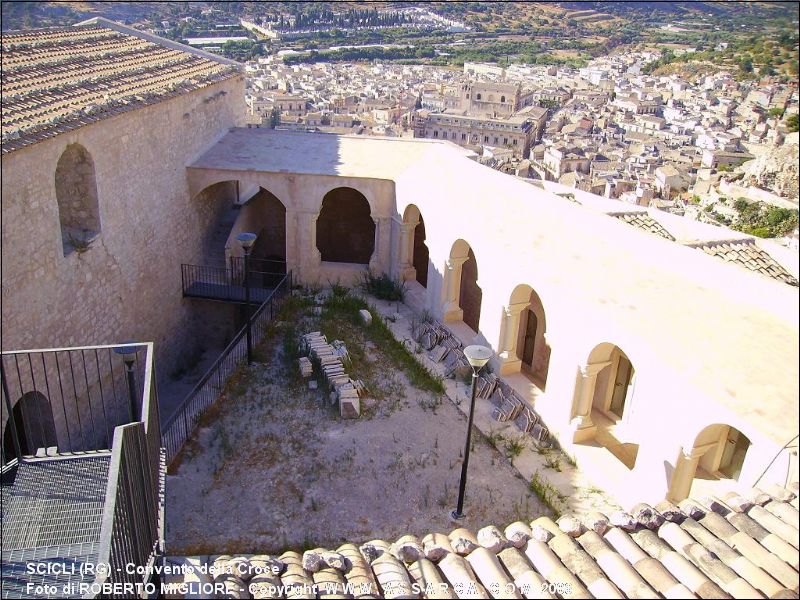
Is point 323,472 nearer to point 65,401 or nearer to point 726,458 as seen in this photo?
point 65,401

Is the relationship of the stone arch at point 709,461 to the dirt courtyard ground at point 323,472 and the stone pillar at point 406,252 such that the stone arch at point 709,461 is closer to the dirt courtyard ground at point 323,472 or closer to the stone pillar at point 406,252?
the dirt courtyard ground at point 323,472

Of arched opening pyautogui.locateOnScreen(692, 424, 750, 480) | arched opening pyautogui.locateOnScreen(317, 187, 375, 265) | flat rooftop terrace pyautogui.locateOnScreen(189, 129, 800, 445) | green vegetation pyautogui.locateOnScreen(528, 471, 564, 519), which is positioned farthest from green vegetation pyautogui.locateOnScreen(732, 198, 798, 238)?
green vegetation pyautogui.locateOnScreen(528, 471, 564, 519)

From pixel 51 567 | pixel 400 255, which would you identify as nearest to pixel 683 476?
pixel 51 567

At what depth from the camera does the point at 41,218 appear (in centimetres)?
952

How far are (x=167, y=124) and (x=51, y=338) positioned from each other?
516 cm

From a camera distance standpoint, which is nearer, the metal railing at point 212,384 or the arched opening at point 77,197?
the metal railing at point 212,384

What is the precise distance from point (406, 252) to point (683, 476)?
319 inches

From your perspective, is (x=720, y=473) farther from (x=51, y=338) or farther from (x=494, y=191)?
(x=51, y=338)

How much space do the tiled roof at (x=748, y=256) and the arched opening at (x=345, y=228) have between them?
7.79 m

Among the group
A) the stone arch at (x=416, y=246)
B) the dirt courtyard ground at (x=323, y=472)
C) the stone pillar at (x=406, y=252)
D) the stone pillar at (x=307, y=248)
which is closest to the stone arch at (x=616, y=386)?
the dirt courtyard ground at (x=323, y=472)

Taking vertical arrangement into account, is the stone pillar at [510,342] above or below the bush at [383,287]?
above

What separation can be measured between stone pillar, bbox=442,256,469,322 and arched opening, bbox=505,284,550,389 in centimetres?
135

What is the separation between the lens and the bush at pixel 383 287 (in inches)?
573

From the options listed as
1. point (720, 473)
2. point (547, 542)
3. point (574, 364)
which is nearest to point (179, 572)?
point (547, 542)
